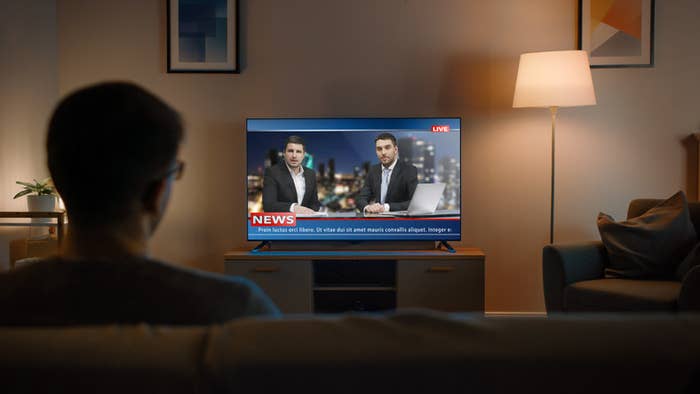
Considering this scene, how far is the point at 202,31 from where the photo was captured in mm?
4184

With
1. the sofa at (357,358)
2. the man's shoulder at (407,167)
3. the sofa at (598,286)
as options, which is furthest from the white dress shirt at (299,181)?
the sofa at (357,358)

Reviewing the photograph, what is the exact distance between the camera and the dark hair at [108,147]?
83 centimetres

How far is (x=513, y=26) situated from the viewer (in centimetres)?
414

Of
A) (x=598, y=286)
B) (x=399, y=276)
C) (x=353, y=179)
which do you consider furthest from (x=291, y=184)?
(x=598, y=286)

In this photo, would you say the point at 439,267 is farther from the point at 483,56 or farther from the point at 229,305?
the point at 229,305

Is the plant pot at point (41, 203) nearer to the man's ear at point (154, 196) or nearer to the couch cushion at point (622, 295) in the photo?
the couch cushion at point (622, 295)

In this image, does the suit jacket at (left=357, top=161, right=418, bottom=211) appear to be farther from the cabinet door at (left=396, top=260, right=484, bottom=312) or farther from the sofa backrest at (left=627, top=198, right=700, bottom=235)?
the sofa backrest at (left=627, top=198, right=700, bottom=235)

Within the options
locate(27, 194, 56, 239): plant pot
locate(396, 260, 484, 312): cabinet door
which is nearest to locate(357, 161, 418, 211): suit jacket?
locate(396, 260, 484, 312): cabinet door

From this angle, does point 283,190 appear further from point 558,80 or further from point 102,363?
point 102,363

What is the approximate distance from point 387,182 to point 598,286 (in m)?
1.32

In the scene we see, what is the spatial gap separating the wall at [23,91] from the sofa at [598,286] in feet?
9.41

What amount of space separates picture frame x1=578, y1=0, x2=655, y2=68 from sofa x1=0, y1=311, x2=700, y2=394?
147 inches

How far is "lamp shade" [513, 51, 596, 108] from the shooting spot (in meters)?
3.71

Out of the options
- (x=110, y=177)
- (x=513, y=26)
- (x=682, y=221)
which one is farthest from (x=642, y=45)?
(x=110, y=177)
